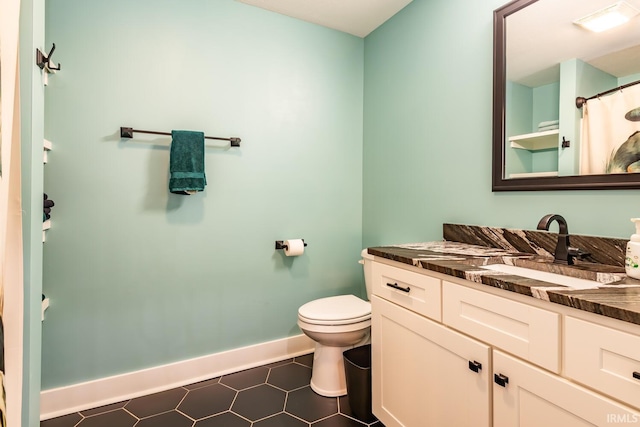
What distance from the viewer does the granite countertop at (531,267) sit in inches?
29.8

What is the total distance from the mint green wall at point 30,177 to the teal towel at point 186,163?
653 millimetres

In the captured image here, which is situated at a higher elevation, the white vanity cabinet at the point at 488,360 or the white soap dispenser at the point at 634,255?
the white soap dispenser at the point at 634,255

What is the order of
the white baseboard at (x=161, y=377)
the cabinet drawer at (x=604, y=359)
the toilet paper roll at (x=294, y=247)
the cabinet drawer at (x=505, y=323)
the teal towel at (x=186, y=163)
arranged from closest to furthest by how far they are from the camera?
the cabinet drawer at (x=604, y=359) < the cabinet drawer at (x=505, y=323) < the white baseboard at (x=161, y=377) < the teal towel at (x=186, y=163) < the toilet paper roll at (x=294, y=247)

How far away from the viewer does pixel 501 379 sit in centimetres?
→ 95

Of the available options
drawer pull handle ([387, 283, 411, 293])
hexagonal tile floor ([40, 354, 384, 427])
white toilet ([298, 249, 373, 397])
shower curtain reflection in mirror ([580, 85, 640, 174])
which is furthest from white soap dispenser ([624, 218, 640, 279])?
hexagonal tile floor ([40, 354, 384, 427])

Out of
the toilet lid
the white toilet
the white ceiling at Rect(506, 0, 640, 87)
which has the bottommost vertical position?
the white toilet

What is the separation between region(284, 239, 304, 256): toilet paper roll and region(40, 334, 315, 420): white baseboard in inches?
24.7

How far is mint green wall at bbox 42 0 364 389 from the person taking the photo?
1.69 m

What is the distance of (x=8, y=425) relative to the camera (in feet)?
2.82

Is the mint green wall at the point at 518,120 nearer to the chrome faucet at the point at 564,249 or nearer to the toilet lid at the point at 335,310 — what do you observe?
the chrome faucet at the point at 564,249

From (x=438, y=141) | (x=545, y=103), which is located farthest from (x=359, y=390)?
(x=545, y=103)

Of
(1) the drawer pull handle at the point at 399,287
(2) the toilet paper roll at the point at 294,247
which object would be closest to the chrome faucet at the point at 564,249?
(1) the drawer pull handle at the point at 399,287

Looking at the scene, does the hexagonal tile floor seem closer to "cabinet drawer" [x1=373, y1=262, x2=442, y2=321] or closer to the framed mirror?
"cabinet drawer" [x1=373, y1=262, x2=442, y2=321]

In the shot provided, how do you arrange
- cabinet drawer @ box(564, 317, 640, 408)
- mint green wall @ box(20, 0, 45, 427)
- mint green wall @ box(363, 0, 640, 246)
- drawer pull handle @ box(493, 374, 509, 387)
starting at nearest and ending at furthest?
1. cabinet drawer @ box(564, 317, 640, 408)
2. drawer pull handle @ box(493, 374, 509, 387)
3. mint green wall @ box(20, 0, 45, 427)
4. mint green wall @ box(363, 0, 640, 246)
